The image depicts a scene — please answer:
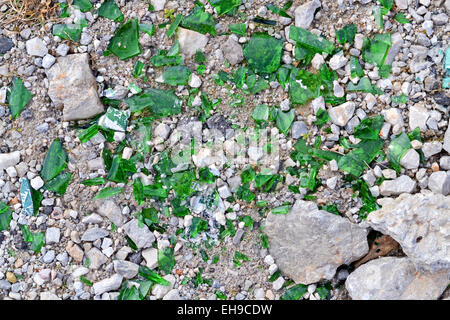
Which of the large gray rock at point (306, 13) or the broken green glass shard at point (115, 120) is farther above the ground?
the large gray rock at point (306, 13)

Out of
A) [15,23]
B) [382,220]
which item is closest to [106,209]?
[15,23]

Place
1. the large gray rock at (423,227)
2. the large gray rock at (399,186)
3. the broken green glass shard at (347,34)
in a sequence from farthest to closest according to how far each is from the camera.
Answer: the broken green glass shard at (347,34) < the large gray rock at (399,186) < the large gray rock at (423,227)

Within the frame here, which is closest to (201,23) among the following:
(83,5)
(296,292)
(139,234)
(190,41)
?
(190,41)

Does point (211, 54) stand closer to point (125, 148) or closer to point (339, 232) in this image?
point (125, 148)

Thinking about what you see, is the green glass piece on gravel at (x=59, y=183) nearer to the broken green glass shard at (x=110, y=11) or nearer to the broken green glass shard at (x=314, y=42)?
the broken green glass shard at (x=110, y=11)

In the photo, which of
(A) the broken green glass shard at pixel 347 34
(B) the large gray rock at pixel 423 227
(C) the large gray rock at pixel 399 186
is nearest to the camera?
(B) the large gray rock at pixel 423 227

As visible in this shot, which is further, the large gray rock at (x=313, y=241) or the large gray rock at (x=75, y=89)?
the large gray rock at (x=75, y=89)

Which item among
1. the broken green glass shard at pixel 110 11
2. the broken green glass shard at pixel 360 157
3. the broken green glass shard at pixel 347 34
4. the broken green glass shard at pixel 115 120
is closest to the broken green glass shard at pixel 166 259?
the broken green glass shard at pixel 115 120

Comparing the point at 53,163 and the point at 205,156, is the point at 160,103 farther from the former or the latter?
the point at 53,163

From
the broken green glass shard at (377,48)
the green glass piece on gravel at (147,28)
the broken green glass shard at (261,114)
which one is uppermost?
the broken green glass shard at (377,48)
